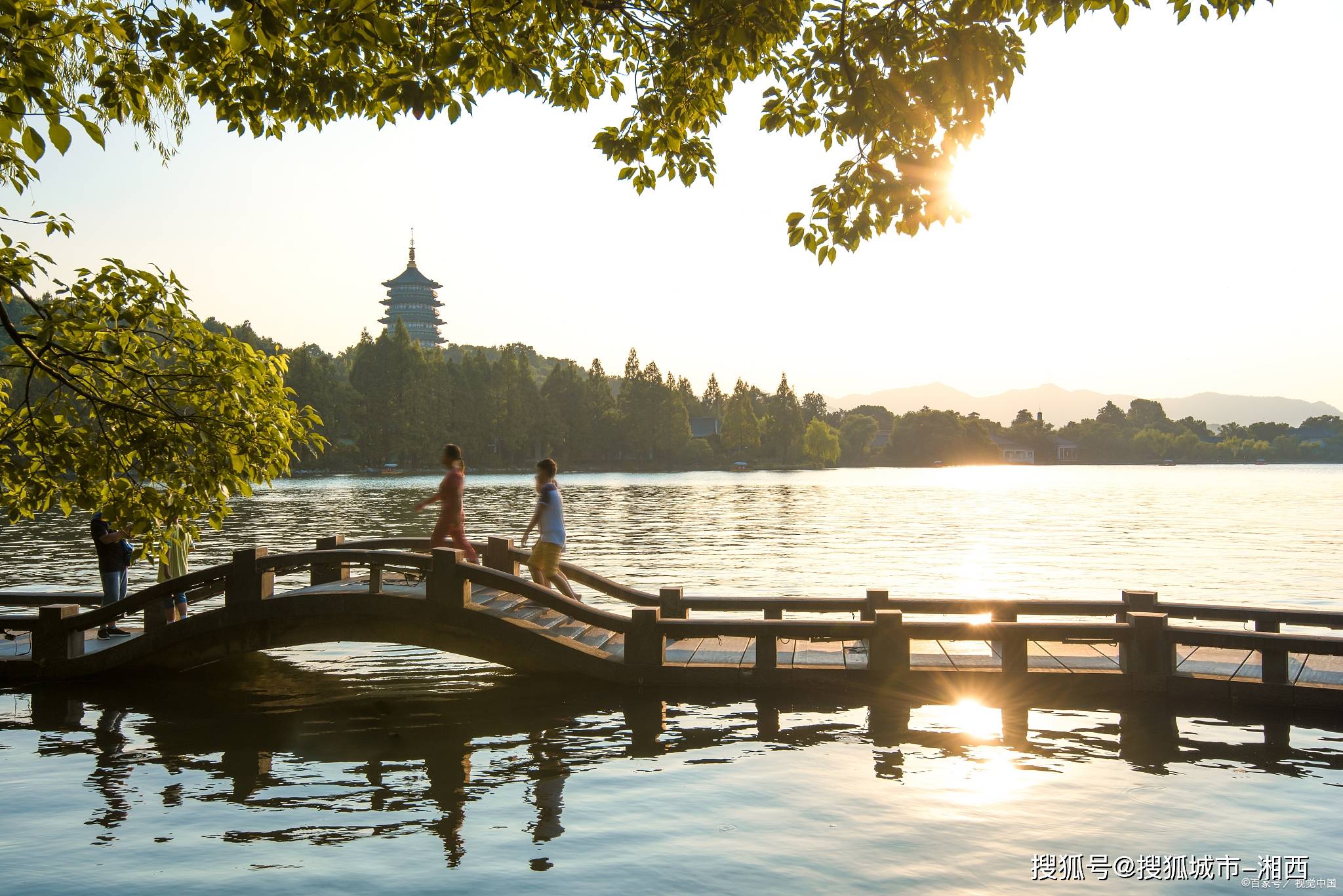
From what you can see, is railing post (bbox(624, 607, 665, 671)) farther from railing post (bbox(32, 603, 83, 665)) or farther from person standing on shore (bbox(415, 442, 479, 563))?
railing post (bbox(32, 603, 83, 665))

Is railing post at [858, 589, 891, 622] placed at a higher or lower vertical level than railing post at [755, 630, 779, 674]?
higher

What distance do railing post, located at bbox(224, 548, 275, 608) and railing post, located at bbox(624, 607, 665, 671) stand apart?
15.3 ft

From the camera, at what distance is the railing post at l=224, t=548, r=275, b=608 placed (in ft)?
41.4

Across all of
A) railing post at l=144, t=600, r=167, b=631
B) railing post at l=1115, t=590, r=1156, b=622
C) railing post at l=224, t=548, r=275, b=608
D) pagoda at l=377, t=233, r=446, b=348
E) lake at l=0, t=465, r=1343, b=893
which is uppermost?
pagoda at l=377, t=233, r=446, b=348

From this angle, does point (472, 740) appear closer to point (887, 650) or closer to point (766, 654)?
point (766, 654)

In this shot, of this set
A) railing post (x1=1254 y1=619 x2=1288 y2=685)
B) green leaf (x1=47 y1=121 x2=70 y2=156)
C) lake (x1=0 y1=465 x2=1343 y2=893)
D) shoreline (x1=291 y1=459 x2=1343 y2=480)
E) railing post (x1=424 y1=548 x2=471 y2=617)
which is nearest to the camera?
green leaf (x1=47 y1=121 x2=70 y2=156)

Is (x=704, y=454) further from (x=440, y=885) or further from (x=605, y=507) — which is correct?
(x=440, y=885)

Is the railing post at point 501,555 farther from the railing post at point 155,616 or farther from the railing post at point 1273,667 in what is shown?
the railing post at point 1273,667

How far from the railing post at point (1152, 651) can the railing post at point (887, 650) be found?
249cm

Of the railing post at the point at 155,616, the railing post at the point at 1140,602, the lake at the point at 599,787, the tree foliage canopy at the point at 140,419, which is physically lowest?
the lake at the point at 599,787

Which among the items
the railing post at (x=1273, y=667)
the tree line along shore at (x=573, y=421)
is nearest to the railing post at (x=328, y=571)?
the railing post at (x=1273, y=667)

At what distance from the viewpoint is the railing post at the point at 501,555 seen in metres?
14.9

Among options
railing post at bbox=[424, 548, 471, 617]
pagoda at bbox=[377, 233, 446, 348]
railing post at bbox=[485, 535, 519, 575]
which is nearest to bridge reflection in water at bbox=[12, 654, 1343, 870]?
railing post at bbox=[424, 548, 471, 617]

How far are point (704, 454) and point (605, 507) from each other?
92106 mm
